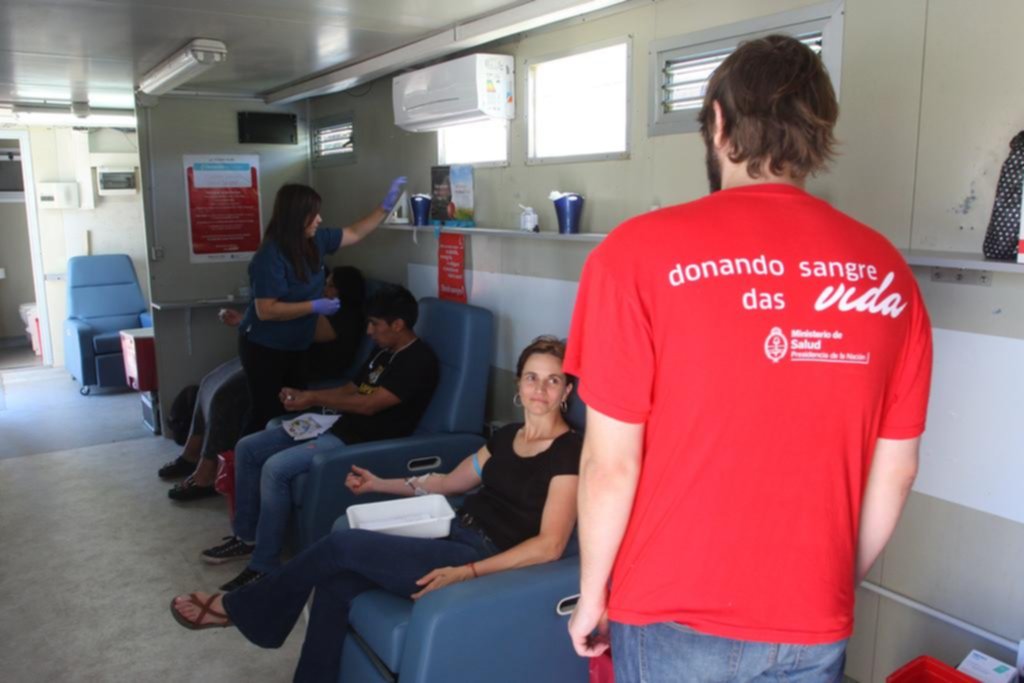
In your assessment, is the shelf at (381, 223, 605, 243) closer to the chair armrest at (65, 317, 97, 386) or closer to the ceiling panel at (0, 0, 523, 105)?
the ceiling panel at (0, 0, 523, 105)

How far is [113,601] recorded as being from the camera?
2936 millimetres

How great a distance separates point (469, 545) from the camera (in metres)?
2.17

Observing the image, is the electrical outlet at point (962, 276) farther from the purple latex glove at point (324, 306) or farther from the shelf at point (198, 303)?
the shelf at point (198, 303)

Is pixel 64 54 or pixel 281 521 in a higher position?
pixel 64 54

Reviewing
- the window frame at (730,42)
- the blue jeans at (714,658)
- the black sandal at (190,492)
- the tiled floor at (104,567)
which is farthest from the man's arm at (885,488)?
the black sandal at (190,492)

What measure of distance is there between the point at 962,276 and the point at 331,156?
3580 mm

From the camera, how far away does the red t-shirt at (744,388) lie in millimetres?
1031

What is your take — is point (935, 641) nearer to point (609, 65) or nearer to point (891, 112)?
point (891, 112)

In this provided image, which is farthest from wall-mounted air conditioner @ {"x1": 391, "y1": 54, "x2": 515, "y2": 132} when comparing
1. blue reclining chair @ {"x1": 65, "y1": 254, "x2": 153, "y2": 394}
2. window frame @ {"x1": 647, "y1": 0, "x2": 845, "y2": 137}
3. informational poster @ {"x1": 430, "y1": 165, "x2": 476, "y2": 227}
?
blue reclining chair @ {"x1": 65, "y1": 254, "x2": 153, "y2": 394}

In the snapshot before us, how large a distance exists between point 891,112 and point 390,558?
5.23ft

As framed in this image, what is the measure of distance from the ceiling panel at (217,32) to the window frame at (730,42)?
51cm

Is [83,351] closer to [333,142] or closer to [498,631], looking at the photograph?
[333,142]

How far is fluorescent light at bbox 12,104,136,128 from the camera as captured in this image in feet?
17.2

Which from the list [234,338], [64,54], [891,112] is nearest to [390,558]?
[891,112]
